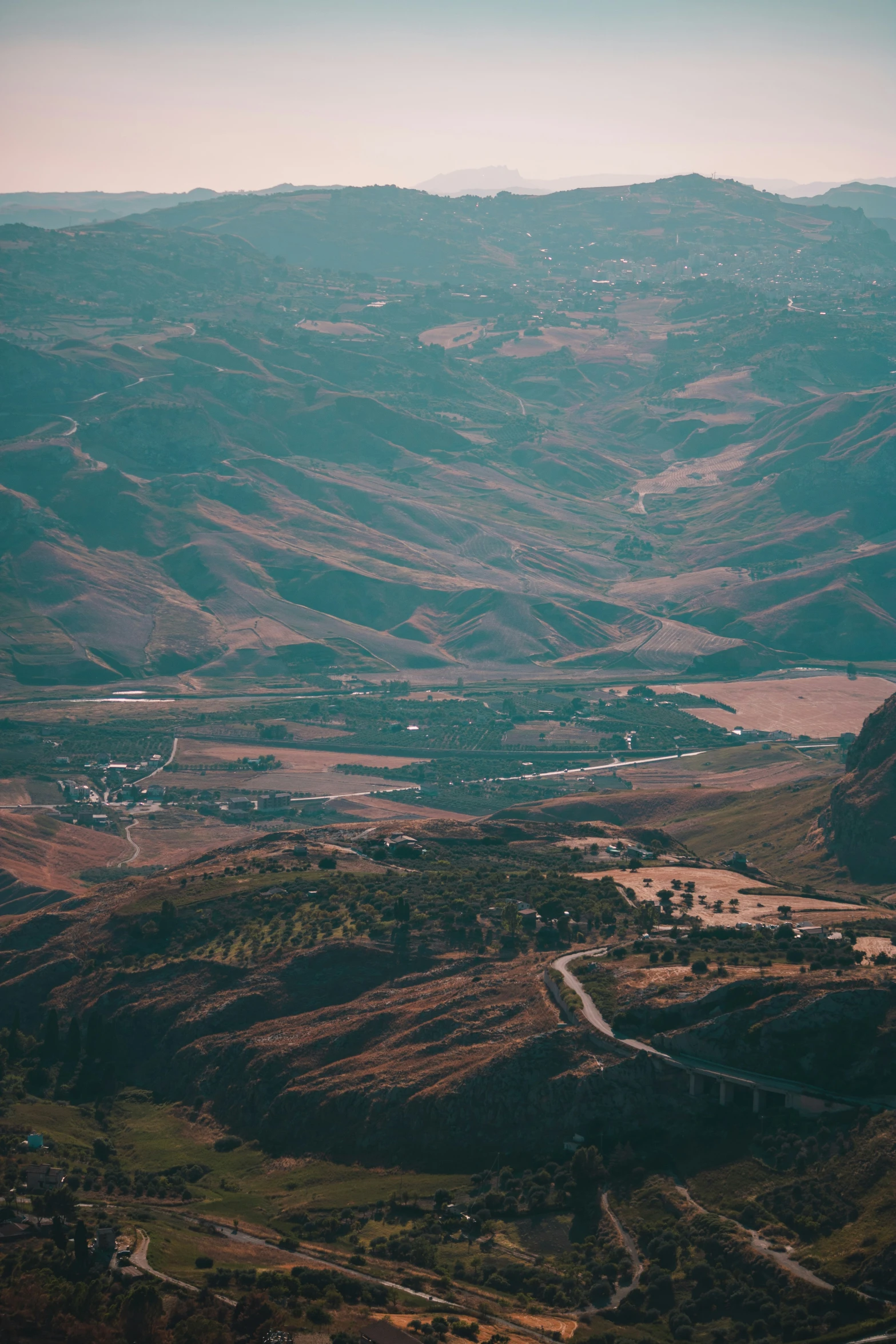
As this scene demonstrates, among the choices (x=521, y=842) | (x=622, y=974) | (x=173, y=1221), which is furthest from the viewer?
(x=521, y=842)

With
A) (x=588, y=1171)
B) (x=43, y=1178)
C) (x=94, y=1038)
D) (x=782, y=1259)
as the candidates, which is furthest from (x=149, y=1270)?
(x=94, y=1038)

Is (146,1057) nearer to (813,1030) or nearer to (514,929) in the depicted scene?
(514,929)

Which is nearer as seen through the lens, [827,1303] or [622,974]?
[827,1303]

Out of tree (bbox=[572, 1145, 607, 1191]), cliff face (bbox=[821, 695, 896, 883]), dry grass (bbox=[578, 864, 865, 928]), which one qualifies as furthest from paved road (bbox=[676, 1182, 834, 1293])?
cliff face (bbox=[821, 695, 896, 883])

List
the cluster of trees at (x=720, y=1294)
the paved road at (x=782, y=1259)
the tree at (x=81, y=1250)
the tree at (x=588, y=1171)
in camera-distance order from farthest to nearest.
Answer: the tree at (x=588, y=1171) → the paved road at (x=782, y=1259) → the tree at (x=81, y=1250) → the cluster of trees at (x=720, y=1294)

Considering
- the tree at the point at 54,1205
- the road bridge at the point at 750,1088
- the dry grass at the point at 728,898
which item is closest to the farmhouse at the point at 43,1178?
the tree at the point at 54,1205

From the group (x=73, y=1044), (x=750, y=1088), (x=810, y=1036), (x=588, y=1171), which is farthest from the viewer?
(x=73, y=1044)

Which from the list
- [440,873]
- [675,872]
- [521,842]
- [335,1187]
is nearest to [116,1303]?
[335,1187]

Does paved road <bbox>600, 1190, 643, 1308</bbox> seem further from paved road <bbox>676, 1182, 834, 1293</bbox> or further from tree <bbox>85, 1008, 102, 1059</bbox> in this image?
tree <bbox>85, 1008, 102, 1059</bbox>

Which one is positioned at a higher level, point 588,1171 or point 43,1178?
point 43,1178

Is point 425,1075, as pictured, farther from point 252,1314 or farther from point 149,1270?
point 252,1314

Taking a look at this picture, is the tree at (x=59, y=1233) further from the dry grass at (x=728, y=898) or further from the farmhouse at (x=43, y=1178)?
the dry grass at (x=728, y=898)
